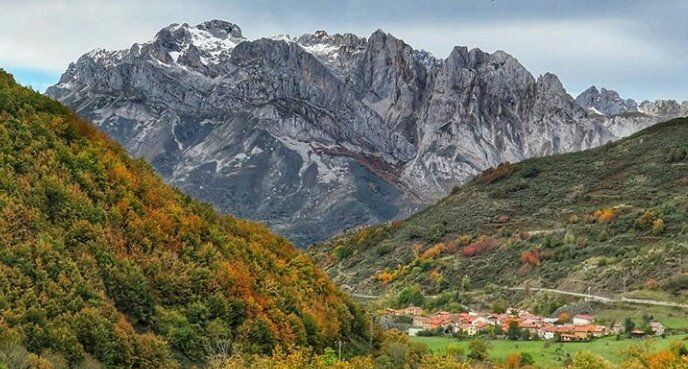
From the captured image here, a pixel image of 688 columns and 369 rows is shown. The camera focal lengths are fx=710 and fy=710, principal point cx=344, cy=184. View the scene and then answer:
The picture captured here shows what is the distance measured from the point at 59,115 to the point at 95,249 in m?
7.03

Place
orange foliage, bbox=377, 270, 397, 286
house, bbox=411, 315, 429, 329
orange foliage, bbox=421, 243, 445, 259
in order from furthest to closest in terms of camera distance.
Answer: orange foliage, bbox=421, 243, 445, 259
orange foliage, bbox=377, 270, 397, 286
house, bbox=411, 315, 429, 329

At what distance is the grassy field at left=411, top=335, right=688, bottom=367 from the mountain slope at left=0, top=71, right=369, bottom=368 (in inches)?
647

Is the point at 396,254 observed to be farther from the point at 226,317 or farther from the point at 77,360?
the point at 77,360

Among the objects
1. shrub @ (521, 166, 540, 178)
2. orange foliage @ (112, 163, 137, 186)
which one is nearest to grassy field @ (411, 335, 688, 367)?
orange foliage @ (112, 163, 137, 186)

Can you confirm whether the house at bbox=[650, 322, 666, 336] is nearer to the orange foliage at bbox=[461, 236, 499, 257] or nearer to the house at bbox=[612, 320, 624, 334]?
the house at bbox=[612, 320, 624, 334]

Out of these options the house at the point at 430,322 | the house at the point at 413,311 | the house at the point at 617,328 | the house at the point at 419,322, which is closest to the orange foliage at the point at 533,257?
the house at the point at 413,311

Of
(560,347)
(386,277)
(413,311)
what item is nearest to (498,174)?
(386,277)

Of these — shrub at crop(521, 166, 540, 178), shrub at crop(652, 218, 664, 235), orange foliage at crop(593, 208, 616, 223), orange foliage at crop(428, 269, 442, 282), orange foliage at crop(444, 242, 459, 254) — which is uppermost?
shrub at crop(521, 166, 540, 178)

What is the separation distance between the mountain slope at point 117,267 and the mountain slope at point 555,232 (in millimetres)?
38180

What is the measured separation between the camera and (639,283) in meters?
55.5

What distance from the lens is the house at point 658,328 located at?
42312mm

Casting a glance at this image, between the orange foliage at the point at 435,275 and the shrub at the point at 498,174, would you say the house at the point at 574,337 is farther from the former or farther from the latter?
the shrub at the point at 498,174

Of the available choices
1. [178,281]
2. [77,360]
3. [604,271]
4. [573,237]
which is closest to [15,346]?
[77,360]

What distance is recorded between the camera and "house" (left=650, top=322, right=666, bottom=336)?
42312 mm
